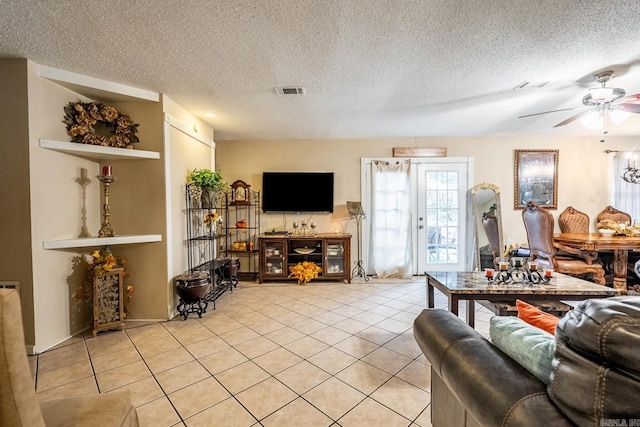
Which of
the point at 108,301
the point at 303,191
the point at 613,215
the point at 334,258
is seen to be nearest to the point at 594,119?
the point at 613,215

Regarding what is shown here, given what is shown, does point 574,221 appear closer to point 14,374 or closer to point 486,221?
point 486,221

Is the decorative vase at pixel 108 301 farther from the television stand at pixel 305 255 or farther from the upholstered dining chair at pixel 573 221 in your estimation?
the upholstered dining chair at pixel 573 221

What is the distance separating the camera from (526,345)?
948 mm

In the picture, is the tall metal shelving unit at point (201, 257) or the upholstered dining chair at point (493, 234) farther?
the upholstered dining chair at point (493, 234)

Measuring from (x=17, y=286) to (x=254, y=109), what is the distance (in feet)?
9.11

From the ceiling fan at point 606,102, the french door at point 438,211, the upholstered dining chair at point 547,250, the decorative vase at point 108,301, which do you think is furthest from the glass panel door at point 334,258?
the ceiling fan at point 606,102

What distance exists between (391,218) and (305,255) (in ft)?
5.36

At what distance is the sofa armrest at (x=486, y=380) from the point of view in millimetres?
743

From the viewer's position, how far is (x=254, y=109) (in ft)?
10.9

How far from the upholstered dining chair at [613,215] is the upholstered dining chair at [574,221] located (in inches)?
10.0

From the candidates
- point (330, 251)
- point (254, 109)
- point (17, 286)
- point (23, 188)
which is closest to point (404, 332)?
point (330, 251)

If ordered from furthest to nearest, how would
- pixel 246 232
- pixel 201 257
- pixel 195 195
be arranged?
pixel 246 232 → pixel 201 257 → pixel 195 195

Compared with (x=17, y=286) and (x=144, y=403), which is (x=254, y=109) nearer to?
(x=17, y=286)

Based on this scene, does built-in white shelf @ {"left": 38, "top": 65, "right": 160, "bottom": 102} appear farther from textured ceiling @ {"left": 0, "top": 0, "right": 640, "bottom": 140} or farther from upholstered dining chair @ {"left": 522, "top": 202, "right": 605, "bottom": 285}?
upholstered dining chair @ {"left": 522, "top": 202, "right": 605, "bottom": 285}
